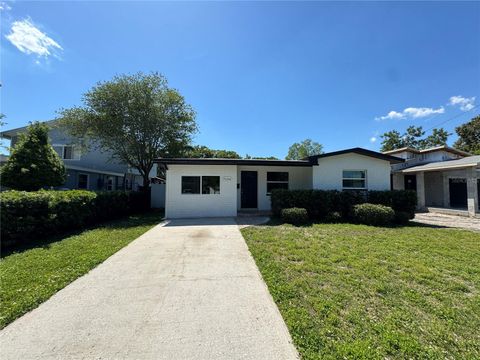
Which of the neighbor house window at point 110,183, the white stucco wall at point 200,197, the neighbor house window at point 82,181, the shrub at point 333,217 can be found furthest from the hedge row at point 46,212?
the neighbor house window at point 110,183

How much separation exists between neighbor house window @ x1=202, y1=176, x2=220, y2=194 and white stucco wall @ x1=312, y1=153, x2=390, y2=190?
4.97 metres

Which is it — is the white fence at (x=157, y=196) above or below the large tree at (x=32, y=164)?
below

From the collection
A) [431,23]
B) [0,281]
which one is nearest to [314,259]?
[0,281]

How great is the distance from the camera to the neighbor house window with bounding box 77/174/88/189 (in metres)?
17.3

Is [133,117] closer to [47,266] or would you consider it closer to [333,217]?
[47,266]

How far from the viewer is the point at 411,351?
89.5 inches

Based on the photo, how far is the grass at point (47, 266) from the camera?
3.24 metres

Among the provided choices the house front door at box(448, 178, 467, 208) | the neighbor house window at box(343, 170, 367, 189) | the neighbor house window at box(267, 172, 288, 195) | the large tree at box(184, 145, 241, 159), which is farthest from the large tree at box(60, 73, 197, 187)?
the house front door at box(448, 178, 467, 208)

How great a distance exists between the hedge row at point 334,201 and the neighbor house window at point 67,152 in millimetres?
15902

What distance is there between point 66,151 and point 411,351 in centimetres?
2172

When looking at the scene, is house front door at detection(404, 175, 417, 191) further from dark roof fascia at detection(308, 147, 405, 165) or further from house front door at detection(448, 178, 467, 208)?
dark roof fascia at detection(308, 147, 405, 165)

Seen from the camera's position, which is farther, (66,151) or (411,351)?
(66,151)

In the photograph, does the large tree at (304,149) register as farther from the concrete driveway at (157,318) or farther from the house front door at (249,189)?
the concrete driveway at (157,318)

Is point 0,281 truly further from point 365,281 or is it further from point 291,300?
point 365,281
